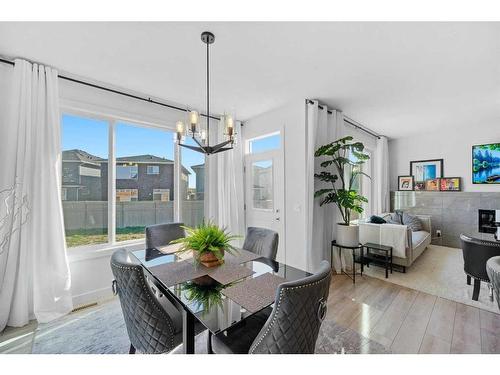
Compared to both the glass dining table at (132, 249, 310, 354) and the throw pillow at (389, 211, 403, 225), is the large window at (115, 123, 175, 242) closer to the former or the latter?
the glass dining table at (132, 249, 310, 354)

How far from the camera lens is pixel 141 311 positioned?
1.22 metres

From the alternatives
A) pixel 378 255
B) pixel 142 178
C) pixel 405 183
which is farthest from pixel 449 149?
pixel 142 178

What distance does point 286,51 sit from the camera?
77.6 inches

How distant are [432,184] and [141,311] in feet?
20.1

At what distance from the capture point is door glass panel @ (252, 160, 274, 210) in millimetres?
3639

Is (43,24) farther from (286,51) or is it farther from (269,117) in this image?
(269,117)

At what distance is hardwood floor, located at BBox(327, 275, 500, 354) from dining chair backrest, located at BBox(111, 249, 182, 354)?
1.57 meters

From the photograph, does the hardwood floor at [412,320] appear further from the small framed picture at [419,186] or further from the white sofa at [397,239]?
the small framed picture at [419,186]

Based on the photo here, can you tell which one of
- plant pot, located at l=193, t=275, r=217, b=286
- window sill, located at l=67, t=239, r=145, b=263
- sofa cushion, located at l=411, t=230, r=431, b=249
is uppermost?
plant pot, located at l=193, t=275, r=217, b=286

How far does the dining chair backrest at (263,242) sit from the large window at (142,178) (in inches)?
60.5

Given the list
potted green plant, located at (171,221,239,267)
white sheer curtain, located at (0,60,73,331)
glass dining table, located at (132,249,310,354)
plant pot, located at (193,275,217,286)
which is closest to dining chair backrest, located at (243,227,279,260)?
glass dining table, located at (132,249,310,354)
